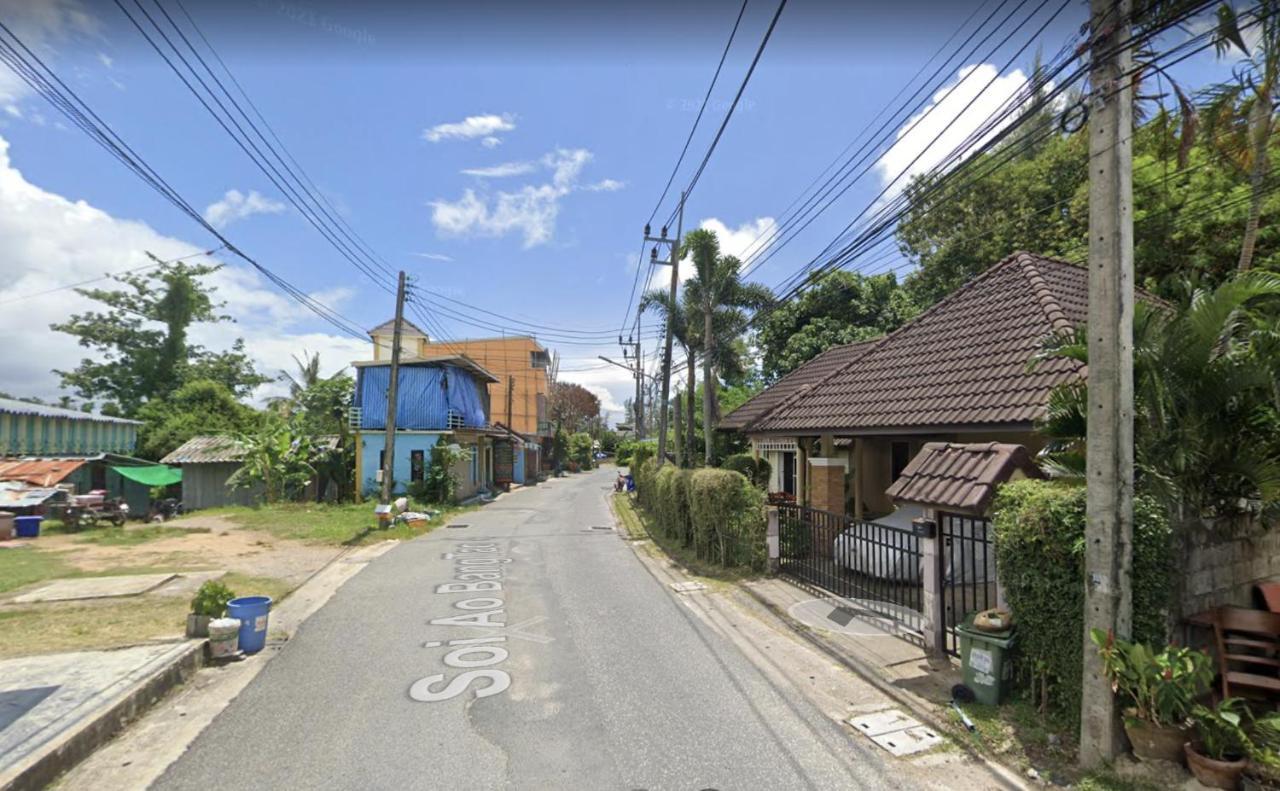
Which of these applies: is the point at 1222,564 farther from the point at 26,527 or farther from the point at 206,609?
the point at 26,527

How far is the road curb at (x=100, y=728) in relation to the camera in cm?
419

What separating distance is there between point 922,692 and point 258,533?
1743 centimetres

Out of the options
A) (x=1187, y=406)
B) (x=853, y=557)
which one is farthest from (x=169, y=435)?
(x=1187, y=406)

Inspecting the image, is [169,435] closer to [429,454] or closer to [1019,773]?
[429,454]

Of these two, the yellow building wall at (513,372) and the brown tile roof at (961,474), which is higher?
the yellow building wall at (513,372)

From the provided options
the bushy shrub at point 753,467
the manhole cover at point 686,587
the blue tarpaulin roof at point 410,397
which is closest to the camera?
the manhole cover at point 686,587

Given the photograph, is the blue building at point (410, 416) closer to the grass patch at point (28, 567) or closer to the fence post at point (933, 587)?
the grass patch at point (28, 567)

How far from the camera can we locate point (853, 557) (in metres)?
9.57

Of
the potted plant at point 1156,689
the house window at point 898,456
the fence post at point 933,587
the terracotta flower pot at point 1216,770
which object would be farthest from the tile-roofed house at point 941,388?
the terracotta flower pot at point 1216,770

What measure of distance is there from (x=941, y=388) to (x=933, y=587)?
478 centimetres

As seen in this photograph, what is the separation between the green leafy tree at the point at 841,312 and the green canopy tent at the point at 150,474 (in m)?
23.6

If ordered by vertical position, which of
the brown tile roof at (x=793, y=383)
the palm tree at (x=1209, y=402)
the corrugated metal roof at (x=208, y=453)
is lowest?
the corrugated metal roof at (x=208, y=453)

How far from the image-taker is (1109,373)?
14.4 ft

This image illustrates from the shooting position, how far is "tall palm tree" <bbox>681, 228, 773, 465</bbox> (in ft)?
69.8
